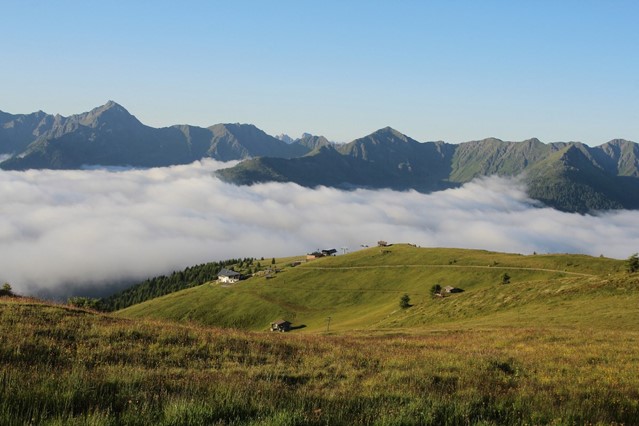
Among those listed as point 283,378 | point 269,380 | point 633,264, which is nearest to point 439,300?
point 633,264

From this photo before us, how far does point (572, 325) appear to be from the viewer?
48.1 meters

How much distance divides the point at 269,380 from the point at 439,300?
9307 centimetres

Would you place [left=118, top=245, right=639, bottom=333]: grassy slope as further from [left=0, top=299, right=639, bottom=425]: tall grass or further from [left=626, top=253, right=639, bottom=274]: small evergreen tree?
[left=0, top=299, right=639, bottom=425]: tall grass

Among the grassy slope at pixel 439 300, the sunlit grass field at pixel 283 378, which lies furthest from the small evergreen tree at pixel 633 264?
the sunlit grass field at pixel 283 378

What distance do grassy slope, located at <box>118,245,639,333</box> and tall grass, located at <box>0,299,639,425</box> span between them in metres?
36.0

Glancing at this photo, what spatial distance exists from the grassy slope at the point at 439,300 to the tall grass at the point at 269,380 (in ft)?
118

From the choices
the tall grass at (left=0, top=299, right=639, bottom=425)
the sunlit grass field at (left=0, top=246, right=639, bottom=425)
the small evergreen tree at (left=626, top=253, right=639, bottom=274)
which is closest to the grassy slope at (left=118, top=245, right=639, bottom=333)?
the small evergreen tree at (left=626, top=253, right=639, bottom=274)

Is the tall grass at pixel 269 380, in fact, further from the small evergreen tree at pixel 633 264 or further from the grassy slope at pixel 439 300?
the small evergreen tree at pixel 633 264

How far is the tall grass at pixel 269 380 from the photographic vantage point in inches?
397

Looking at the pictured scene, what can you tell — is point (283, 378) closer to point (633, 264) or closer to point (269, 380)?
point (269, 380)

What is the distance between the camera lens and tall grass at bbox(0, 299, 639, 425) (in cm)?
1009

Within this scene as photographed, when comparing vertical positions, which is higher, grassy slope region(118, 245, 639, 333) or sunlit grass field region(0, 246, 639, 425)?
sunlit grass field region(0, 246, 639, 425)

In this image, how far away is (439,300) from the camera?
4031 inches

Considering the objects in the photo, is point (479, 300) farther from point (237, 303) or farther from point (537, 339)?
point (237, 303)
